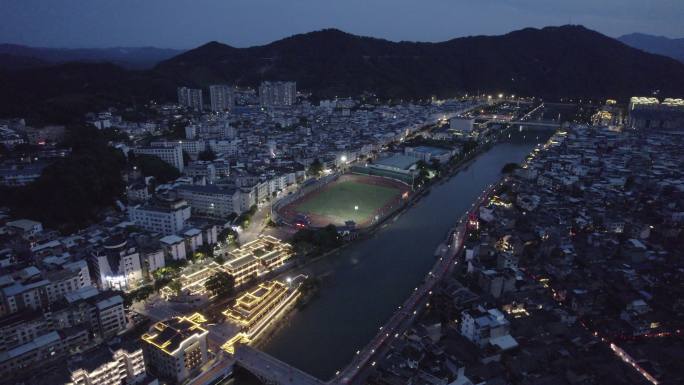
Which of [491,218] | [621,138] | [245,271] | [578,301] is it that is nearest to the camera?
[578,301]

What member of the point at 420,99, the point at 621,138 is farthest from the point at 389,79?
the point at 621,138

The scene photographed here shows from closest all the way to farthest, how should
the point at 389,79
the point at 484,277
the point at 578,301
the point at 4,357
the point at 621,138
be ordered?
the point at 4,357
the point at 578,301
the point at 484,277
the point at 621,138
the point at 389,79

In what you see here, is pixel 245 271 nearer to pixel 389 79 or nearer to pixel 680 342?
pixel 680 342

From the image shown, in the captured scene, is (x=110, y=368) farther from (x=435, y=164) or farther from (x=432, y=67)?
(x=432, y=67)

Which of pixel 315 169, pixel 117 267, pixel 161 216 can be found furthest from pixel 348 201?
pixel 117 267

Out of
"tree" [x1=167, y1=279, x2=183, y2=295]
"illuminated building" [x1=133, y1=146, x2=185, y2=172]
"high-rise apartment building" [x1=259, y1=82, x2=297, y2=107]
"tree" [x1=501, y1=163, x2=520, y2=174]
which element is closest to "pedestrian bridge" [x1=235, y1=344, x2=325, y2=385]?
"tree" [x1=167, y1=279, x2=183, y2=295]

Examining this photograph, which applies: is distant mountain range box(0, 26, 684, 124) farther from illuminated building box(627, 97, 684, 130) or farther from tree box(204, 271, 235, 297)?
tree box(204, 271, 235, 297)

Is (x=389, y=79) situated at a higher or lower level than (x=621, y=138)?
higher

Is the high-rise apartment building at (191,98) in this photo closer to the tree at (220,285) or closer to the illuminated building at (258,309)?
the tree at (220,285)
